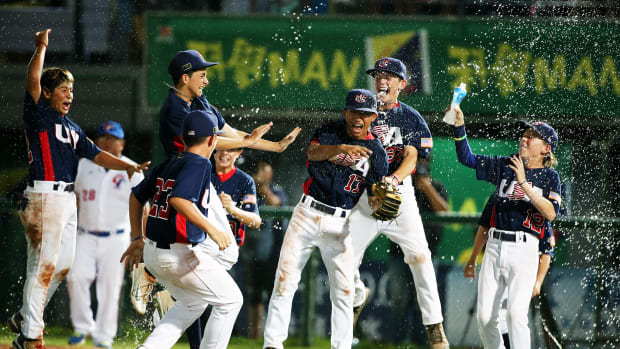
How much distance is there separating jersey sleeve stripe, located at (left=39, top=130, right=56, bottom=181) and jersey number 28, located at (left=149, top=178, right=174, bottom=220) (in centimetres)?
129

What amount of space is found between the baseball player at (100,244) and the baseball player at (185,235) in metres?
2.42

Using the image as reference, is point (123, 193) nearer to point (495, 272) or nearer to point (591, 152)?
point (495, 272)

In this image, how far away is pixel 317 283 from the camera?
270 inches

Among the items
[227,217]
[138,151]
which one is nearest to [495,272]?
[227,217]

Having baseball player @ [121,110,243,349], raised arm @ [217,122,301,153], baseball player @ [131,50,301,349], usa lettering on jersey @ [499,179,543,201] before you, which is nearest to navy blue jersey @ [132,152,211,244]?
baseball player @ [121,110,243,349]

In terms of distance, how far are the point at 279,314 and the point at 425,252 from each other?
1.15m

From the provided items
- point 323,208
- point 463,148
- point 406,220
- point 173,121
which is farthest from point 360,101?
point 173,121

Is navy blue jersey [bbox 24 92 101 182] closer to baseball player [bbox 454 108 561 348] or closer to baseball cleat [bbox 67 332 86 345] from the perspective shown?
baseball cleat [bbox 67 332 86 345]

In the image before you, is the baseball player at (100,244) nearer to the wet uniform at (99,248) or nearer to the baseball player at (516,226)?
the wet uniform at (99,248)

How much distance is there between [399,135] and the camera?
19.0ft

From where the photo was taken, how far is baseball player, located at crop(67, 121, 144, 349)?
6.77 m

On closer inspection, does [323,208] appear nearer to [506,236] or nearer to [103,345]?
[506,236]

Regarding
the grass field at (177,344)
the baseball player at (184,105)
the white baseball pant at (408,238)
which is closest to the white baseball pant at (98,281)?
the grass field at (177,344)

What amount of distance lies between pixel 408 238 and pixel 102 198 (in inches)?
108
